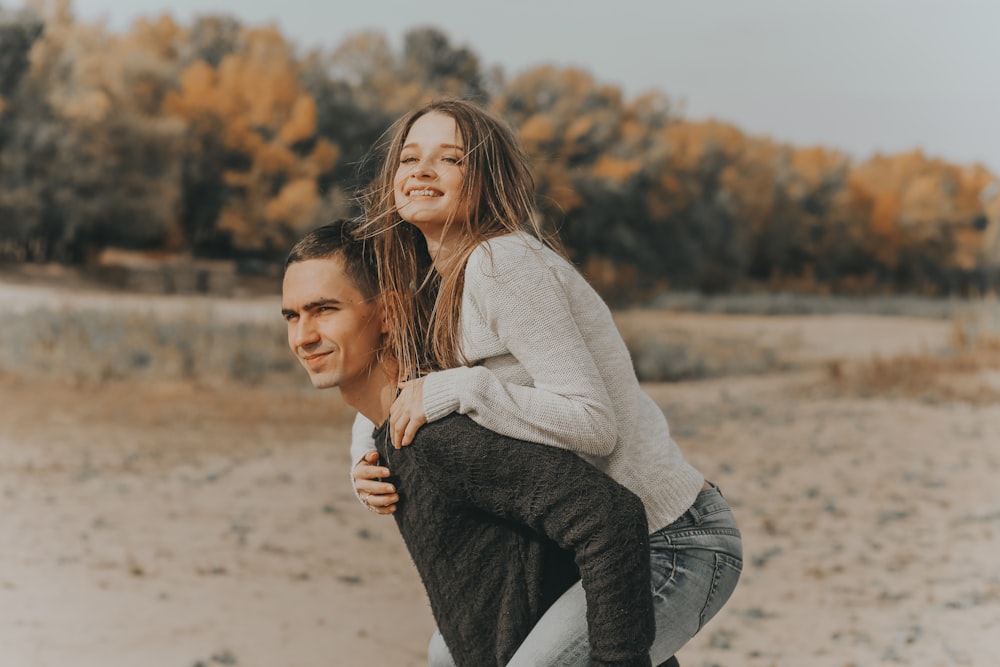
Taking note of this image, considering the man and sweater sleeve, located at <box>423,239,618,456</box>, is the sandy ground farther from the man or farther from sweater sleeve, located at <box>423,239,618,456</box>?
sweater sleeve, located at <box>423,239,618,456</box>

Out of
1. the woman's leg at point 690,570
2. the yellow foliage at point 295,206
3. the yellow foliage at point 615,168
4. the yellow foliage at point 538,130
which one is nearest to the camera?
the woman's leg at point 690,570

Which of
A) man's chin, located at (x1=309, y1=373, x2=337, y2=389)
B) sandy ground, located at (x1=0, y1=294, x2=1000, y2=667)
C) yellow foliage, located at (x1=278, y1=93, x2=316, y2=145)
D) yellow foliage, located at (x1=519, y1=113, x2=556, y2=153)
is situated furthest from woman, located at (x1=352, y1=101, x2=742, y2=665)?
yellow foliage, located at (x1=519, y1=113, x2=556, y2=153)

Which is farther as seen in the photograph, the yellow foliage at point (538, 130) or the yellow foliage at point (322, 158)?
the yellow foliage at point (538, 130)

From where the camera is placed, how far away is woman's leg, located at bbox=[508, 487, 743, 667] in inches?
69.4

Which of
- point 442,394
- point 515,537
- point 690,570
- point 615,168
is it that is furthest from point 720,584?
point 615,168

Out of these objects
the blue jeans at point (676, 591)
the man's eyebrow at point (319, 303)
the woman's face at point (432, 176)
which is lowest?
the blue jeans at point (676, 591)

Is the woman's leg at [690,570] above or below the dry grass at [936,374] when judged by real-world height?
above

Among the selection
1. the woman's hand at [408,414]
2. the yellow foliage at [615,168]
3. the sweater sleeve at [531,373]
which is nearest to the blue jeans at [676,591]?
the sweater sleeve at [531,373]

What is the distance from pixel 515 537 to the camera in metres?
1.84

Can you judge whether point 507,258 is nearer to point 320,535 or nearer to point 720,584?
point 720,584

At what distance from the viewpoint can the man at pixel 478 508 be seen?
1678 millimetres

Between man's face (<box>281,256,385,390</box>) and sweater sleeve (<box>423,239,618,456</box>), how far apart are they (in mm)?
245

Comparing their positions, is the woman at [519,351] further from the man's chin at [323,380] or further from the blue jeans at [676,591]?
the man's chin at [323,380]

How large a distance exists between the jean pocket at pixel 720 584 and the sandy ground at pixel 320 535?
3.24 m
